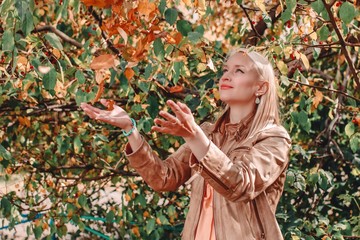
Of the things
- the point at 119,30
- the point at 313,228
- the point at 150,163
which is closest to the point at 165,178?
the point at 150,163

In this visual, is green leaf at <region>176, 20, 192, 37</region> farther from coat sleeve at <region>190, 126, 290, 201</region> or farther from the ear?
coat sleeve at <region>190, 126, 290, 201</region>

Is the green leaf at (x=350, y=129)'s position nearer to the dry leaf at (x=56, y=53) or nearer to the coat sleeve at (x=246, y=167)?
the coat sleeve at (x=246, y=167)

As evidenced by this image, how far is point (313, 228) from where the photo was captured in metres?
3.79

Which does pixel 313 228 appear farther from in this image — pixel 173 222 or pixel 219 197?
pixel 219 197

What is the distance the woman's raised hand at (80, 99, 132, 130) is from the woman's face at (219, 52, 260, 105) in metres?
0.37

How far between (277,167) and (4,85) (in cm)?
161

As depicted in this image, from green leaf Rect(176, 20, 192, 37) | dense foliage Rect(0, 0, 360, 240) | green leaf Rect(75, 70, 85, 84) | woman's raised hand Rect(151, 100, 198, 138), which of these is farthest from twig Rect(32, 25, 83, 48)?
woman's raised hand Rect(151, 100, 198, 138)

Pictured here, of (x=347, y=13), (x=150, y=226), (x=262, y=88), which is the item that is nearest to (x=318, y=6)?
(x=347, y=13)

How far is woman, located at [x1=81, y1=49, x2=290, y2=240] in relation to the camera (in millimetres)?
2043

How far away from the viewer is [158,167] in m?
2.39

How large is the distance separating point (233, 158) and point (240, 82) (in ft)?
0.87

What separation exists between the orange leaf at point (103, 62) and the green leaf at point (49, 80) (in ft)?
2.13

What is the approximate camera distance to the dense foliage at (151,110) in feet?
10.4

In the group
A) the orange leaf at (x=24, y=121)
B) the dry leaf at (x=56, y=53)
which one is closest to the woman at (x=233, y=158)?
the dry leaf at (x=56, y=53)
